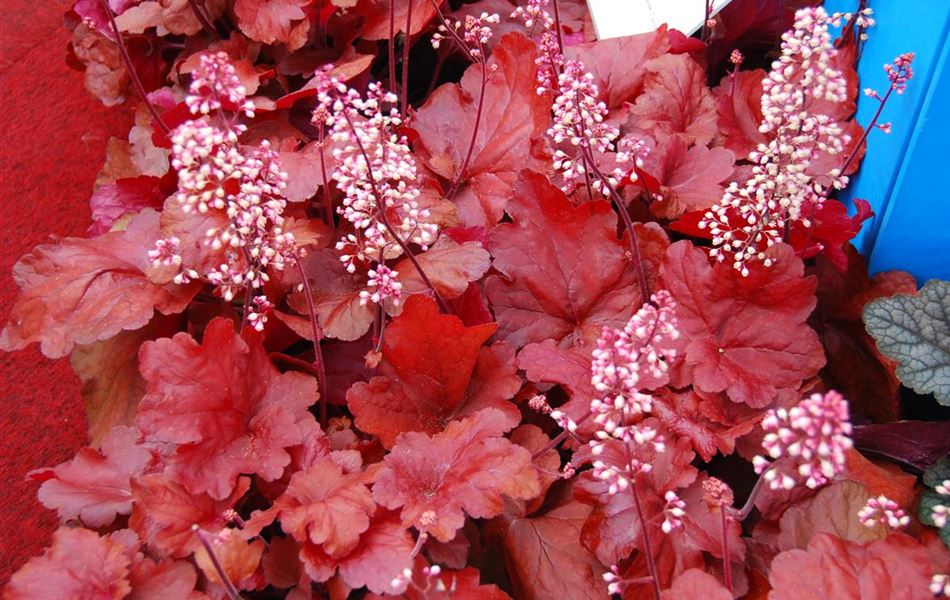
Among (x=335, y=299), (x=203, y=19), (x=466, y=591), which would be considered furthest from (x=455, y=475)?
(x=203, y=19)

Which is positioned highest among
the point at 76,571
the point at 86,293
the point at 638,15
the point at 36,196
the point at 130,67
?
the point at 130,67

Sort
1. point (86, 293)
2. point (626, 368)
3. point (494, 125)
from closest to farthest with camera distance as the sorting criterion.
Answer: point (626, 368), point (86, 293), point (494, 125)

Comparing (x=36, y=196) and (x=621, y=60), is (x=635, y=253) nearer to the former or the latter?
(x=621, y=60)

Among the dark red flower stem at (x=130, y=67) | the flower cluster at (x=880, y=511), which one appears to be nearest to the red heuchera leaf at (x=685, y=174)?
the flower cluster at (x=880, y=511)

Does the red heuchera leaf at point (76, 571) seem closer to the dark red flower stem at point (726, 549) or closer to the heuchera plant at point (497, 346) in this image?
the heuchera plant at point (497, 346)

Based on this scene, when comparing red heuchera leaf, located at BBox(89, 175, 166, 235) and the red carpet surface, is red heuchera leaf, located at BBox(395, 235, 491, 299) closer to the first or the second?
red heuchera leaf, located at BBox(89, 175, 166, 235)

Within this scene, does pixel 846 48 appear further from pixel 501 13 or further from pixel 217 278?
pixel 217 278
